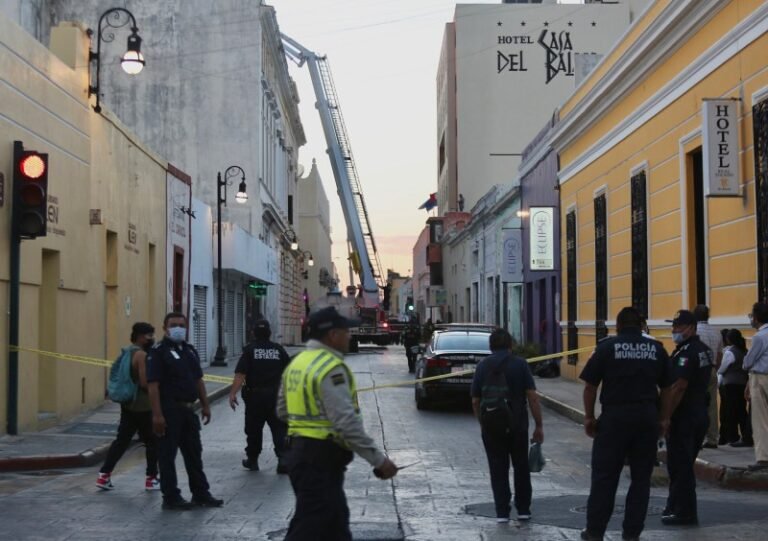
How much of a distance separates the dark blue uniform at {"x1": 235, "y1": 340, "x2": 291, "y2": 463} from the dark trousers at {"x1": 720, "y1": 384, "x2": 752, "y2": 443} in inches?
216

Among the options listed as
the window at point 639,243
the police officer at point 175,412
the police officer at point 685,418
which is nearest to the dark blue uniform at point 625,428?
the police officer at point 685,418

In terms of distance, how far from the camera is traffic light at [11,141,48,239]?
15000mm

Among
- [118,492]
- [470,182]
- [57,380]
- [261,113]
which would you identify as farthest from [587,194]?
[470,182]

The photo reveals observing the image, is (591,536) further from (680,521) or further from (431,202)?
(431,202)

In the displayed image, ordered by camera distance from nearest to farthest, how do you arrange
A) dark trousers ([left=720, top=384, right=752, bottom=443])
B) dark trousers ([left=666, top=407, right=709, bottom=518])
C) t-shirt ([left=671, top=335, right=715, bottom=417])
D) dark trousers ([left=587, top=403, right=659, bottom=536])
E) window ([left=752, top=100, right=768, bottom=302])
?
dark trousers ([left=587, top=403, right=659, bottom=536])
dark trousers ([left=666, top=407, right=709, bottom=518])
t-shirt ([left=671, top=335, right=715, bottom=417])
dark trousers ([left=720, top=384, right=752, bottom=443])
window ([left=752, top=100, right=768, bottom=302])

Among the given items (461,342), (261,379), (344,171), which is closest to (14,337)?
(261,379)

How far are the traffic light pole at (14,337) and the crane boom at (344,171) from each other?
37.9m

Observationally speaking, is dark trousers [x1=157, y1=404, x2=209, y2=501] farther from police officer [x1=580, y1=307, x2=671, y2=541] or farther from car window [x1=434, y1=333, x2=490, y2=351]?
car window [x1=434, y1=333, x2=490, y2=351]

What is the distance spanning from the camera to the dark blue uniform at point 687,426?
9164 mm

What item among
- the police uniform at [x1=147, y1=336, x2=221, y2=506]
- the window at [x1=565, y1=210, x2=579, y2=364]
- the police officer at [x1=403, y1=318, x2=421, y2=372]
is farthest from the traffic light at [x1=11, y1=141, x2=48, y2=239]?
the police officer at [x1=403, y1=318, x2=421, y2=372]

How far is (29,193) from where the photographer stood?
15.1 m

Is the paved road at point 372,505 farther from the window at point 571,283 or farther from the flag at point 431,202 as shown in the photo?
the flag at point 431,202

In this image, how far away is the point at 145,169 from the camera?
970 inches

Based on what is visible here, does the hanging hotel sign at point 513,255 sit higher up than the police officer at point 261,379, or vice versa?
the hanging hotel sign at point 513,255
